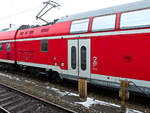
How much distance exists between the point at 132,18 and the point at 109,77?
239cm

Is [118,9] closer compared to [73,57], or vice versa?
[118,9]

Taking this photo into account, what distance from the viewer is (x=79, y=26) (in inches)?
247

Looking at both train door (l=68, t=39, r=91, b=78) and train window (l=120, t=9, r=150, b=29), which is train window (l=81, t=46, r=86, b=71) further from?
train window (l=120, t=9, r=150, b=29)

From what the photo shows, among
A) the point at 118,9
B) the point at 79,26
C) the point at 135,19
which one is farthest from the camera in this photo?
the point at 79,26

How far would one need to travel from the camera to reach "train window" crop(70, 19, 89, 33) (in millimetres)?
6014

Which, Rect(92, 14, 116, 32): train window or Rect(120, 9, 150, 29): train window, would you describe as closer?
Rect(120, 9, 150, 29): train window

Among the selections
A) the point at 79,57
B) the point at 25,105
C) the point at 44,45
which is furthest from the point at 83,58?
the point at 25,105

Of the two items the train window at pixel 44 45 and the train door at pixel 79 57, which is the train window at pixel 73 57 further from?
the train window at pixel 44 45

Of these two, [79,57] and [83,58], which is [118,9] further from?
[79,57]

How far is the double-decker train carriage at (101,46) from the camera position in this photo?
4.57 m

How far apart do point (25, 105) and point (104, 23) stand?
4.61 meters

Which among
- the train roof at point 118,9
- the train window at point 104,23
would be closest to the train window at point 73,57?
the train window at point 104,23

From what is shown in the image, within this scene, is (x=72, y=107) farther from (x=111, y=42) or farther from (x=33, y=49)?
(x=33, y=49)

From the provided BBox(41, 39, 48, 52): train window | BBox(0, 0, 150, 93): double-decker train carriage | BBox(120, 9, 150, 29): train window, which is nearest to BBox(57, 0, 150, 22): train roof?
BBox(0, 0, 150, 93): double-decker train carriage
